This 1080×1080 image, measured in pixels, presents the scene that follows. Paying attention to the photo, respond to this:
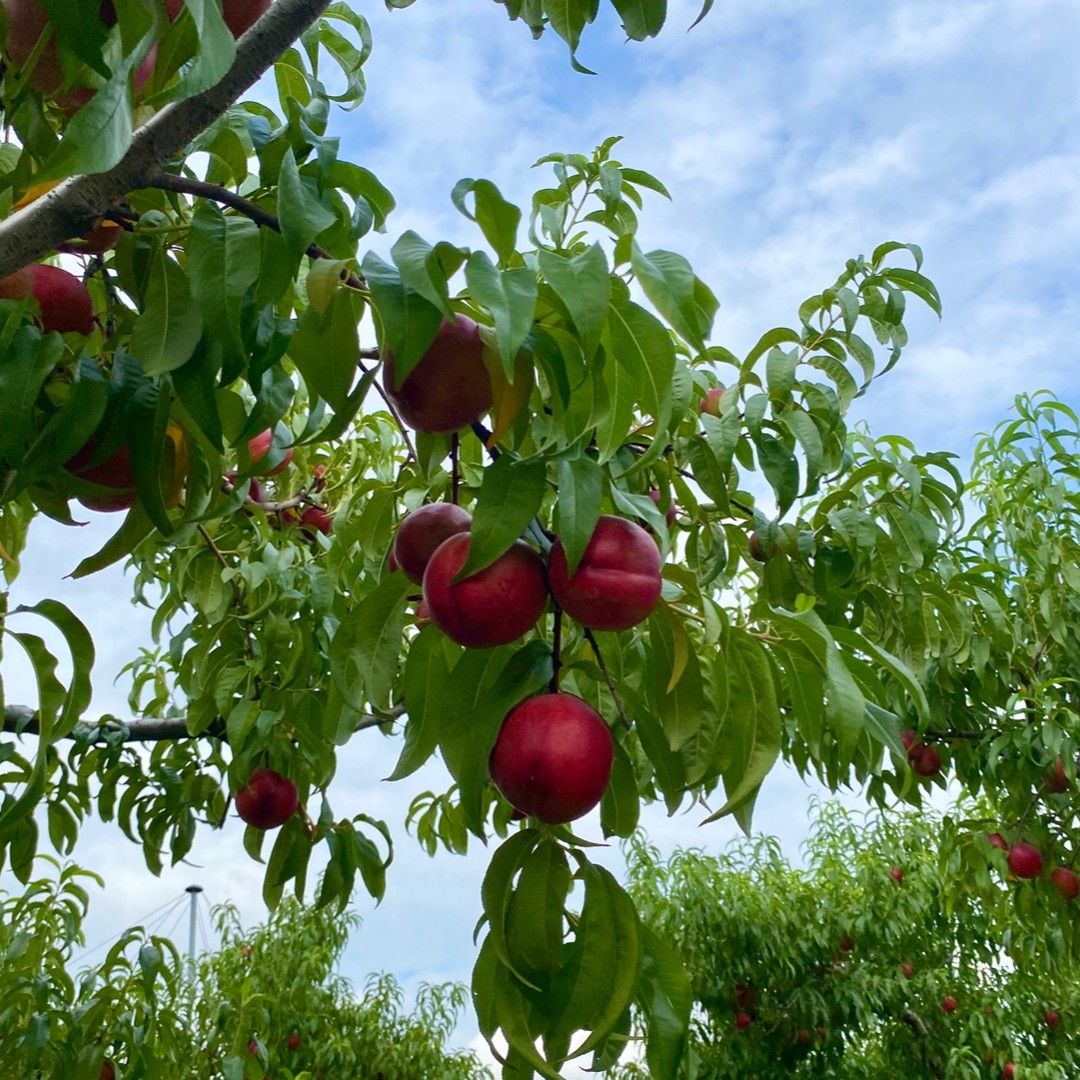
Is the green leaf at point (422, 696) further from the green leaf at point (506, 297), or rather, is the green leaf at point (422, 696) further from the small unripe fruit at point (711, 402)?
the small unripe fruit at point (711, 402)

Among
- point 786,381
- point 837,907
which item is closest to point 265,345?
point 786,381

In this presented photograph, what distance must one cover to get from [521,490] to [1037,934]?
2856 mm

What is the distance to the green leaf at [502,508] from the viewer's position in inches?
24.3

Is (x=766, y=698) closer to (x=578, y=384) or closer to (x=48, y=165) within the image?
(x=578, y=384)

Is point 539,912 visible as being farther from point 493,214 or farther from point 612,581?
point 493,214

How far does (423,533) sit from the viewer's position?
761 millimetres

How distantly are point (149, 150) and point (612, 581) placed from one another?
38 centimetres

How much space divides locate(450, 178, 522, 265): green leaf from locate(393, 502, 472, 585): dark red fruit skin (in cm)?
20

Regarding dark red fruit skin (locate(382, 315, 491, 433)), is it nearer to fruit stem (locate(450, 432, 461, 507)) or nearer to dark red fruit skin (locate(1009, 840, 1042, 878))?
fruit stem (locate(450, 432, 461, 507))

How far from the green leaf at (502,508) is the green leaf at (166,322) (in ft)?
0.66

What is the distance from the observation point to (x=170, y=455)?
0.81m

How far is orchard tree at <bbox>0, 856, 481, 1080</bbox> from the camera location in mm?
1811

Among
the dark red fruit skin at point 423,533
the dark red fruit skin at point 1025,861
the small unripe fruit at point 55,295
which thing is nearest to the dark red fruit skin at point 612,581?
the dark red fruit skin at point 423,533

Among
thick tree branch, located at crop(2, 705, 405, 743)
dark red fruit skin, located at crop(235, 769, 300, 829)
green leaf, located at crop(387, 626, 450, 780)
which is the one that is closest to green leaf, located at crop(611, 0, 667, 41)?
green leaf, located at crop(387, 626, 450, 780)
